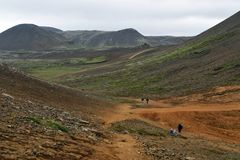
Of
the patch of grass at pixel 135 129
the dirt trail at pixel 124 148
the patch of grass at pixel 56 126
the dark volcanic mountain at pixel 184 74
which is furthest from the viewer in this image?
the dark volcanic mountain at pixel 184 74

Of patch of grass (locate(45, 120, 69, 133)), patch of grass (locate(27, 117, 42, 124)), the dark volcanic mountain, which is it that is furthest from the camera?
the dark volcanic mountain

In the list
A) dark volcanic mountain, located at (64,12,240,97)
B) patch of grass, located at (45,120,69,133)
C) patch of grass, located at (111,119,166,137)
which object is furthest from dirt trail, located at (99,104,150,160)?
dark volcanic mountain, located at (64,12,240,97)

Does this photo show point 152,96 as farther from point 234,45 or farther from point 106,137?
point 106,137

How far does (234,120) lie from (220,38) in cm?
6857

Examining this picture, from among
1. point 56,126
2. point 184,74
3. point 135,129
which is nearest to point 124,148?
point 56,126

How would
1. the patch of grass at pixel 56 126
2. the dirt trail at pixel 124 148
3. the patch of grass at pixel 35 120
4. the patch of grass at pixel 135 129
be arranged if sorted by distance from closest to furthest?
the dirt trail at pixel 124 148
the patch of grass at pixel 35 120
the patch of grass at pixel 56 126
the patch of grass at pixel 135 129

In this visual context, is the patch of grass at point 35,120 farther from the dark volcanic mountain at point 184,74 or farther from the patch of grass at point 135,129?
the dark volcanic mountain at point 184,74

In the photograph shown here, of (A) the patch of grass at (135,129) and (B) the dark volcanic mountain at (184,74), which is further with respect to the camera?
(B) the dark volcanic mountain at (184,74)

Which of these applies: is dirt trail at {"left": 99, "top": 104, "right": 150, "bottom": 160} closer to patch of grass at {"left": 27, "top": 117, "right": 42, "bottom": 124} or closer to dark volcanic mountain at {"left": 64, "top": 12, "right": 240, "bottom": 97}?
patch of grass at {"left": 27, "top": 117, "right": 42, "bottom": 124}

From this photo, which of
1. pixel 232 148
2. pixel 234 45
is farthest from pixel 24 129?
pixel 234 45

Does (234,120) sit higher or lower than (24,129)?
lower

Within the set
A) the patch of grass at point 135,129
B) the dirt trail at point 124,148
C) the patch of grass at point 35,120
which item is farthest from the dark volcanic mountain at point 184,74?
the patch of grass at point 35,120

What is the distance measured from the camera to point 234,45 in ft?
322

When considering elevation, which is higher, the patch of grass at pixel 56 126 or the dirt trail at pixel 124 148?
the patch of grass at pixel 56 126
